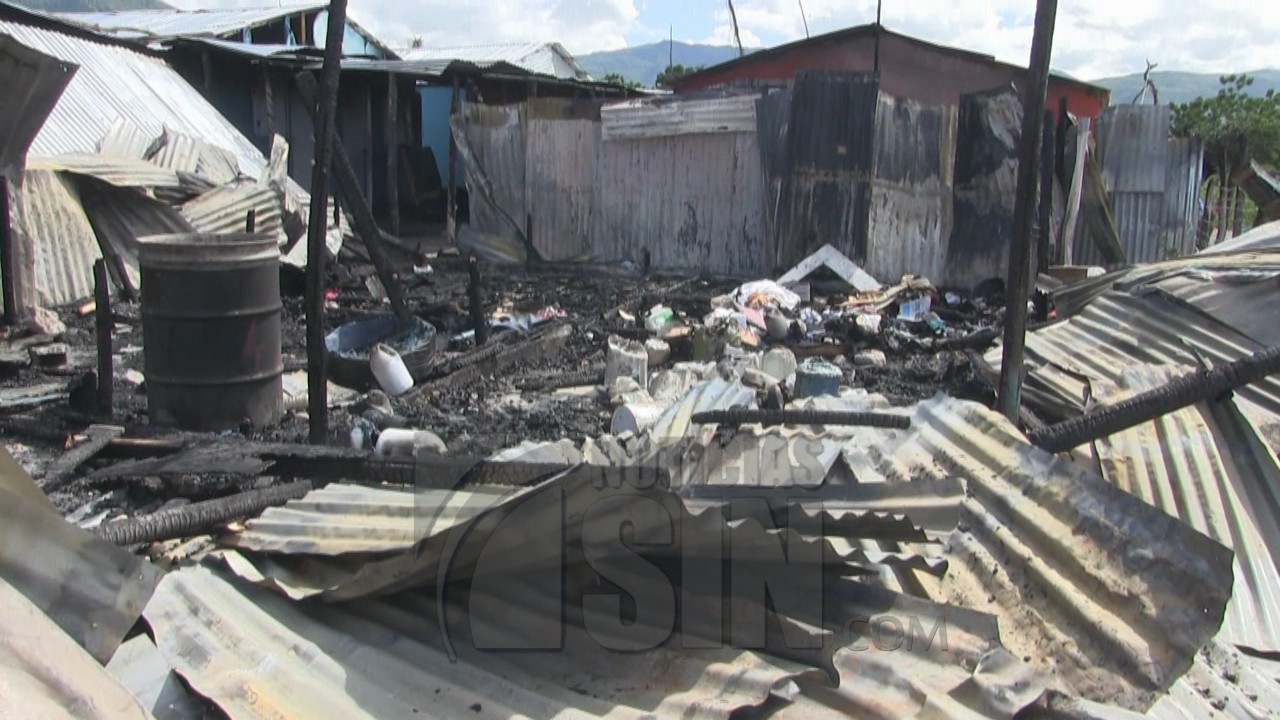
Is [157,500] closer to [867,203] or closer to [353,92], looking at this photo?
[867,203]

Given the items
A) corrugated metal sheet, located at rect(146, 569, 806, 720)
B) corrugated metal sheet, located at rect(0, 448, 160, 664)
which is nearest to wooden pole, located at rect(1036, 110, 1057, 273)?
corrugated metal sheet, located at rect(146, 569, 806, 720)

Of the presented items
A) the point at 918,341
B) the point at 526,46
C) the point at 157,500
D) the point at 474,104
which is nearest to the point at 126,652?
the point at 157,500

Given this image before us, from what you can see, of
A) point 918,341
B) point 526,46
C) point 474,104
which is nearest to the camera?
point 918,341

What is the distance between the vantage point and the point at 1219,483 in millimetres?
3275

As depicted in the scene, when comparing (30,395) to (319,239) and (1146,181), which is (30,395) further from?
(1146,181)

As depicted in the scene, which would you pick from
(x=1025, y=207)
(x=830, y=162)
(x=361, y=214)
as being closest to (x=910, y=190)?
(x=830, y=162)

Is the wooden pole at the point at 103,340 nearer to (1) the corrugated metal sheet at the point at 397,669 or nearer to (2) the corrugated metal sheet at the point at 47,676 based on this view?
(1) the corrugated metal sheet at the point at 397,669

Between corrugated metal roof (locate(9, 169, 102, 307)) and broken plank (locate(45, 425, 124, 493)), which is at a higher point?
corrugated metal roof (locate(9, 169, 102, 307))

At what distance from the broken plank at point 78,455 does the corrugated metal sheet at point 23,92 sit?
4.23 meters

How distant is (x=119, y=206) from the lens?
8.77 m

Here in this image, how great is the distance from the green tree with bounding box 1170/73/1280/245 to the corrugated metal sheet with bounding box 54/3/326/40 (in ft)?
52.6

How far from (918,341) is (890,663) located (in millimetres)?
6027

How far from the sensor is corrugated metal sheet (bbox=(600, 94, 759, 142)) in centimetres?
1147

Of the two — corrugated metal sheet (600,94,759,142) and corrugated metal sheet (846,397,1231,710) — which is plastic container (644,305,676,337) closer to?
corrugated metal sheet (600,94,759,142)
